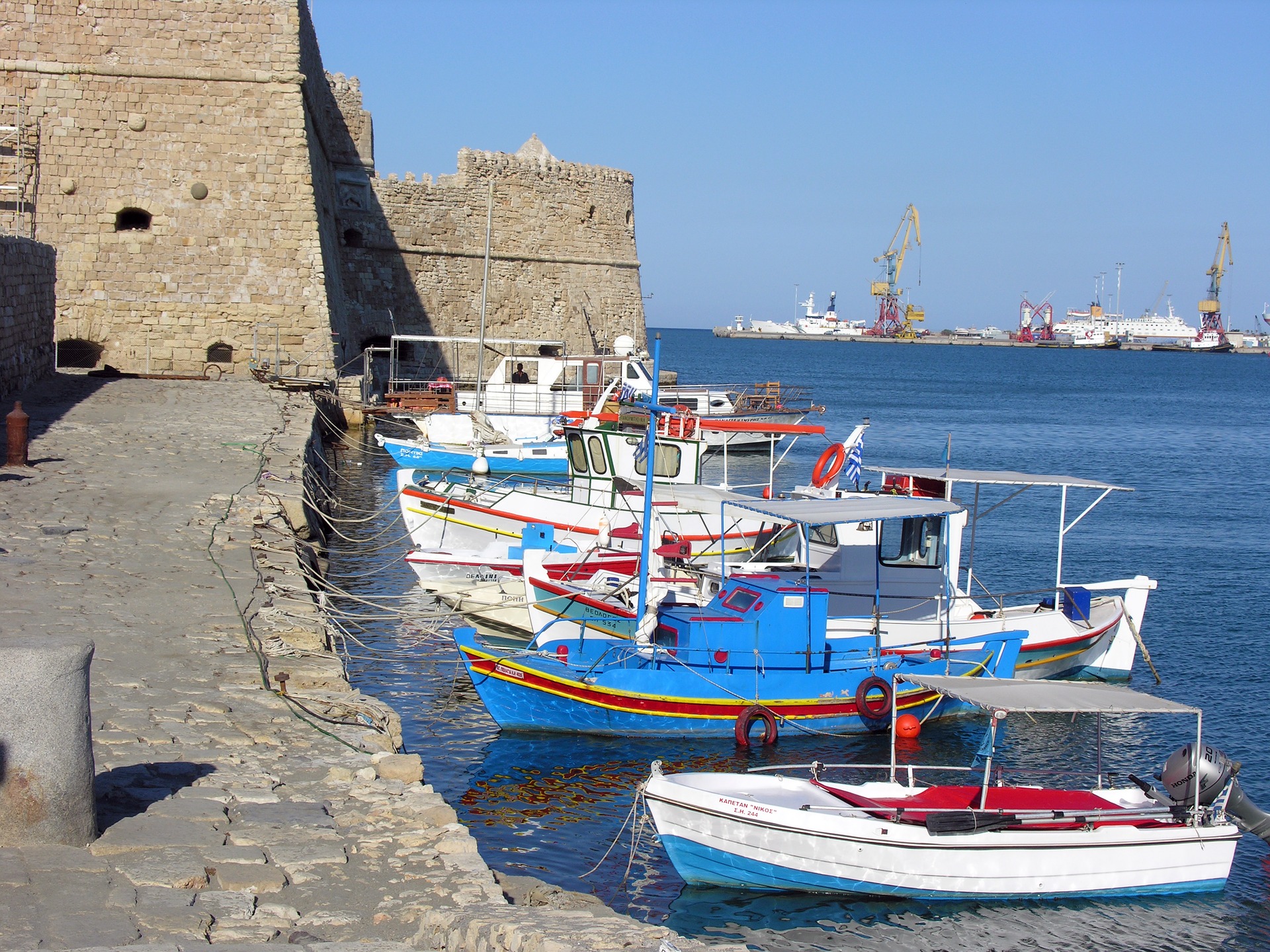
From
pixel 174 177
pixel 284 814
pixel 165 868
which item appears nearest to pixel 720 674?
pixel 284 814

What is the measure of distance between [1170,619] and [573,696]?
31.8 feet

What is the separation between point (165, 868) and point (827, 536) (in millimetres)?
9966

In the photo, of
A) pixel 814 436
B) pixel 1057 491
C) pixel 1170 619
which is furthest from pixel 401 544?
pixel 814 436

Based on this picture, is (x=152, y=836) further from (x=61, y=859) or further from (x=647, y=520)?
(x=647, y=520)

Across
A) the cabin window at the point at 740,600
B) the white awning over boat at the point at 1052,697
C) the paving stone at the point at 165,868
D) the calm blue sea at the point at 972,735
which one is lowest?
the calm blue sea at the point at 972,735

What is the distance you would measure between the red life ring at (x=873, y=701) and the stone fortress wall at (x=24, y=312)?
1155cm

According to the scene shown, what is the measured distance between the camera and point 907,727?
11.1 m

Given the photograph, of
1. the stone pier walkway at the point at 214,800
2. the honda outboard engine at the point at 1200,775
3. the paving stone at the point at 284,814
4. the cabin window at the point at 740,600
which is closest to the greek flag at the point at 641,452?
the cabin window at the point at 740,600

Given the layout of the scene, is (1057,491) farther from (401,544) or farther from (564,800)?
(564,800)

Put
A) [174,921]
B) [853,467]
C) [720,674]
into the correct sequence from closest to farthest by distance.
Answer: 1. [174,921]
2. [720,674]
3. [853,467]

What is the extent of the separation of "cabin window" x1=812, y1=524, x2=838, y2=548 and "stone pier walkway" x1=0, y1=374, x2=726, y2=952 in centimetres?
597

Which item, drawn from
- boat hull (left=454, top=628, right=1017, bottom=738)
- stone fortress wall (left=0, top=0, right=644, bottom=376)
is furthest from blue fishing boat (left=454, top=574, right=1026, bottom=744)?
stone fortress wall (left=0, top=0, right=644, bottom=376)

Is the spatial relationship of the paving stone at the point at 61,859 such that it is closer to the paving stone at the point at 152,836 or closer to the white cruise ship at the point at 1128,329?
the paving stone at the point at 152,836

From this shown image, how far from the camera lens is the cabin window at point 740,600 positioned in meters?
11.2
